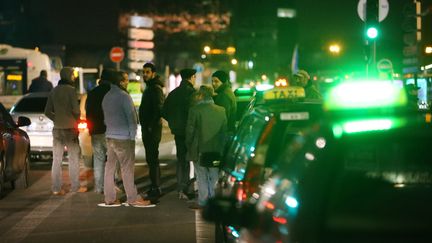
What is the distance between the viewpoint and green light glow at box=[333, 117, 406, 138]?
413 centimetres

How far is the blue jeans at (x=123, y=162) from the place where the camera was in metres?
11.2

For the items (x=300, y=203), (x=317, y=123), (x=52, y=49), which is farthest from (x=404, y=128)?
(x=52, y=49)

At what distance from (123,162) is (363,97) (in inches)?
262

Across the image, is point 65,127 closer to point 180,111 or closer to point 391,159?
point 180,111

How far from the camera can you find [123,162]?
1131 cm

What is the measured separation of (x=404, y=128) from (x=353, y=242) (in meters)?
0.78

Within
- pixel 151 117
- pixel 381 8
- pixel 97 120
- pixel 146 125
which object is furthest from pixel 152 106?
pixel 381 8

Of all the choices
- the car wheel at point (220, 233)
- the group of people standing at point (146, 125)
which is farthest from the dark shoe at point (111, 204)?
the car wheel at point (220, 233)

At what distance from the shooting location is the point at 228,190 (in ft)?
21.7

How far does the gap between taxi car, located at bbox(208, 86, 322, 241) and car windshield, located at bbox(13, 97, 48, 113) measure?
38.6ft

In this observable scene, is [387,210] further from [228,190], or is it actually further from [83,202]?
[83,202]

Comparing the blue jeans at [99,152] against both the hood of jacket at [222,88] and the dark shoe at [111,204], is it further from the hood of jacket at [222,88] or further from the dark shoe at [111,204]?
the hood of jacket at [222,88]

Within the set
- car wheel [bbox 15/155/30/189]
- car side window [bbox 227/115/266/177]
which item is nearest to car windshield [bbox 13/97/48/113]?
→ car wheel [bbox 15/155/30/189]

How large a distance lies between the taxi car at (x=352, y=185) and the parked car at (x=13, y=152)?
8.41 metres
